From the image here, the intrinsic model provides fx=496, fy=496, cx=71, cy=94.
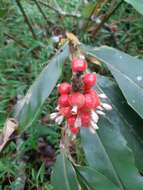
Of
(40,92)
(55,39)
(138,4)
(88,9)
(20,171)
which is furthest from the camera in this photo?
(55,39)

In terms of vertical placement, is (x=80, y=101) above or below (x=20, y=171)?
above

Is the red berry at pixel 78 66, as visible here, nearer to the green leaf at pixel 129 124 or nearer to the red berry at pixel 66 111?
the red berry at pixel 66 111

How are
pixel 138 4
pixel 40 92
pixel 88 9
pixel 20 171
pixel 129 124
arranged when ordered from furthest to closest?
1. pixel 88 9
2. pixel 20 171
3. pixel 138 4
4. pixel 129 124
5. pixel 40 92

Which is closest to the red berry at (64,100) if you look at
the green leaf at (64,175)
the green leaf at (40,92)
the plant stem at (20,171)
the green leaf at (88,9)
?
the green leaf at (40,92)

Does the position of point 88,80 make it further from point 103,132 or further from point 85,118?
point 103,132

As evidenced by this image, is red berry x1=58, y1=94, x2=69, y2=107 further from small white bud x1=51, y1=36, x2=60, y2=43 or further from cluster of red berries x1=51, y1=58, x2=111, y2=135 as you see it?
small white bud x1=51, y1=36, x2=60, y2=43

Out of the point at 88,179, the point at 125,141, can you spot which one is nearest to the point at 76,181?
the point at 88,179

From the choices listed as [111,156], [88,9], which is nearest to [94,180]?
[111,156]
